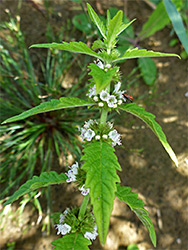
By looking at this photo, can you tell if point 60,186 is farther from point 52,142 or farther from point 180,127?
point 180,127

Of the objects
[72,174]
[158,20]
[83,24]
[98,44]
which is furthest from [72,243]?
[158,20]

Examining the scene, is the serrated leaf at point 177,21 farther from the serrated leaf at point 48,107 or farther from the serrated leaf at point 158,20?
the serrated leaf at point 48,107

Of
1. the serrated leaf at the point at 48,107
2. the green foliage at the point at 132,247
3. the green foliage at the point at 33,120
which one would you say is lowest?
the green foliage at the point at 132,247

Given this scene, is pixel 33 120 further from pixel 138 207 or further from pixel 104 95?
pixel 138 207

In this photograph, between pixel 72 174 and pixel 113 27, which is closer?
pixel 113 27

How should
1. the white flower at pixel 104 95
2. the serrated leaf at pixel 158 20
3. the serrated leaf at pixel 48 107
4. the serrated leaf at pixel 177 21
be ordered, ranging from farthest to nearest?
the serrated leaf at pixel 158 20 < the serrated leaf at pixel 177 21 < the white flower at pixel 104 95 < the serrated leaf at pixel 48 107

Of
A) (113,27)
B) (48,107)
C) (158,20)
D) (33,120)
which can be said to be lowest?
(48,107)

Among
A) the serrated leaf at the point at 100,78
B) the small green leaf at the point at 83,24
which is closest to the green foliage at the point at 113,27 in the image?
the serrated leaf at the point at 100,78
